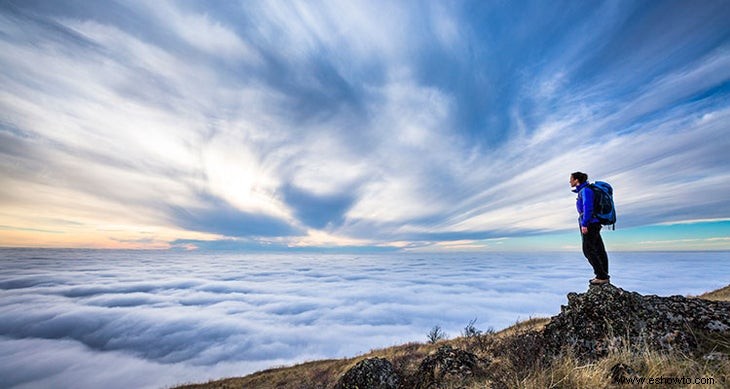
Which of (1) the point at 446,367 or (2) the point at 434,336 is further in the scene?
(2) the point at 434,336

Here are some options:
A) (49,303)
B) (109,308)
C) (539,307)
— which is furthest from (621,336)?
(49,303)

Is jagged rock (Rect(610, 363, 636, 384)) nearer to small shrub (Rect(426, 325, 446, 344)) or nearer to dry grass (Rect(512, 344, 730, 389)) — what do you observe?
dry grass (Rect(512, 344, 730, 389))

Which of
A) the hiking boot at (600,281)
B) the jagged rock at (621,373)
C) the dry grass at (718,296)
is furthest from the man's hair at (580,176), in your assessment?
the dry grass at (718,296)

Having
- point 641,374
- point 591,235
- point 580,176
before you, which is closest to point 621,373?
point 641,374

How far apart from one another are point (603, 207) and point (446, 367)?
211 inches

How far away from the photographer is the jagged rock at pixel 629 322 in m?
4.44

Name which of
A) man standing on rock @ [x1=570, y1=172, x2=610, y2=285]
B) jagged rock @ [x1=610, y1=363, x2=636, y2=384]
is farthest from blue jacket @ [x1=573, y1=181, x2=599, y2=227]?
jagged rock @ [x1=610, y1=363, x2=636, y2=384]

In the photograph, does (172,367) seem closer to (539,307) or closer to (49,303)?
(539,307)

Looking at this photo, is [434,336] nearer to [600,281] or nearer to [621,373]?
[600,281]

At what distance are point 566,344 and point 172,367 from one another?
272 ft

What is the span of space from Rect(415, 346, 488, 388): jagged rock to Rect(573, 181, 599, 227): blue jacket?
4.25 m

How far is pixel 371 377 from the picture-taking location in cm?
833

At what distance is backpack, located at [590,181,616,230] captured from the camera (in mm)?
6520

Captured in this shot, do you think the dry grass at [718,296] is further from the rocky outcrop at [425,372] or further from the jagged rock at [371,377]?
the jagged rock at [371,377]
